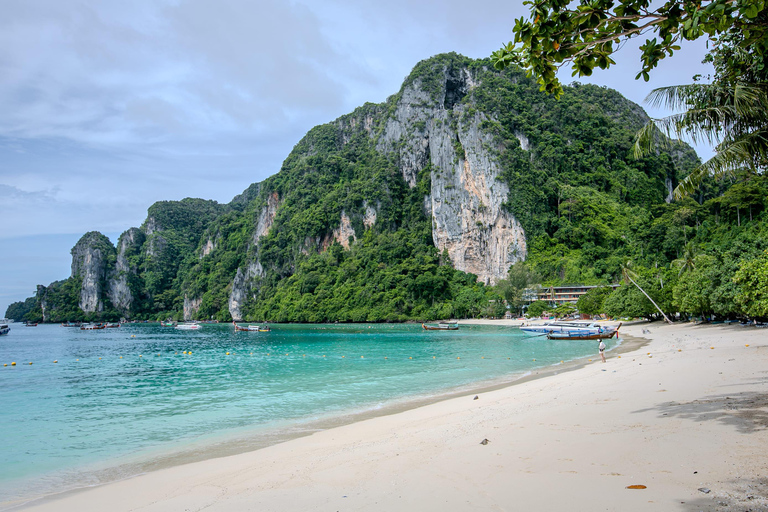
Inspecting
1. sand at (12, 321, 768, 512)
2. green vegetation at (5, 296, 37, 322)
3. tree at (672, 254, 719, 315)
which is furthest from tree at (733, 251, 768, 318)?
green vegetation at (5, 296, 37, 322)

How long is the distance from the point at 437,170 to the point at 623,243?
40.4 metres

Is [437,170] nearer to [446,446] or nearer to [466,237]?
[466,237]

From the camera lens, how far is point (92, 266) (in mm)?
141250

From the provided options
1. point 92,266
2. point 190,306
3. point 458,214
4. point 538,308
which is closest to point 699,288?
point 538,308

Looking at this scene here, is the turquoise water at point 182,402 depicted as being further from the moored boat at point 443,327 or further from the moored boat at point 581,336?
the moored boat at point 443,327

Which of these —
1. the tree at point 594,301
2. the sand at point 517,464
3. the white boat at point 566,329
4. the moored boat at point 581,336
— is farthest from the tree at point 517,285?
the sand at point 517,464

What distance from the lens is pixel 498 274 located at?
275ft

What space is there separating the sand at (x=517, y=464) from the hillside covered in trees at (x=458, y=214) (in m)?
41.6

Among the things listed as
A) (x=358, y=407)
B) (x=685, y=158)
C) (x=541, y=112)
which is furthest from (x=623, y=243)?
(x=358, y=407)

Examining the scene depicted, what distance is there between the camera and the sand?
4.14 meters

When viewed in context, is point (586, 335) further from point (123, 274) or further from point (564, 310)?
point (123, 274)

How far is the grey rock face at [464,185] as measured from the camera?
84.7 m

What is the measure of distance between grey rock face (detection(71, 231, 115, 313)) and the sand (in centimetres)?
15907

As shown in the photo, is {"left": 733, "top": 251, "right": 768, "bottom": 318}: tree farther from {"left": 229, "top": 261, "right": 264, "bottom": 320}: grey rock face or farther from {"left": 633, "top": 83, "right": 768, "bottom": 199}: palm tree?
{"left": 229, "top": 261, "right": 264, "bottom": 320}: grey rock face
